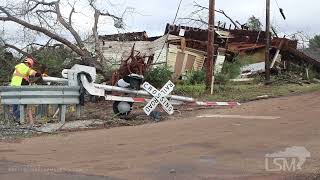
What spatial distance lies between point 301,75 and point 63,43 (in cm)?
1772

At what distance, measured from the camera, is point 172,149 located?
29.0ft

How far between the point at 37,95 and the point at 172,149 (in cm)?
443

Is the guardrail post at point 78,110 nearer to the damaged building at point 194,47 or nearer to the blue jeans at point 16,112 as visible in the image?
the blue jeans at point 16,112

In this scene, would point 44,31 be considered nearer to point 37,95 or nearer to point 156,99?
point 156,99

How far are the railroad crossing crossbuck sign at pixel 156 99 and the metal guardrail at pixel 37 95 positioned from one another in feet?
6.45

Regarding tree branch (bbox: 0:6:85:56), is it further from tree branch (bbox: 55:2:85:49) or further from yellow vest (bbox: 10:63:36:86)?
yellow vest (bbox: 10:63:36:86)

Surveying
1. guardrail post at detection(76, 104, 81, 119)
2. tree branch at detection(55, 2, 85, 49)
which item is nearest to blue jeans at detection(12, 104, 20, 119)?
guardrail post at detection(76, 104, 81, 119)

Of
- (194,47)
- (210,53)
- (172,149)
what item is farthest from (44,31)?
(172,149)

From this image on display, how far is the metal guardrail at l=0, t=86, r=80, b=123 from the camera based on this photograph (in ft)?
39.6

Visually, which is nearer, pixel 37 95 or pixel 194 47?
pixel 37 95

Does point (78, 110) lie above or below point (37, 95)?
below

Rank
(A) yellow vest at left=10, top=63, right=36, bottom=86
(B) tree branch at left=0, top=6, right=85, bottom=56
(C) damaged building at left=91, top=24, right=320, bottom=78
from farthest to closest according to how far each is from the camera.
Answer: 1. (C) damaged building at left=91, top=24, right=320, bottom=78
2. (B) tree branch at left=0, top=6, right=85, bottom=56
3. (A) yellow vest at left=10, top=63, right=36, bottom=86

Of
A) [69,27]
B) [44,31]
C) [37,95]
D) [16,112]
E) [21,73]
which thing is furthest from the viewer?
[69,27]

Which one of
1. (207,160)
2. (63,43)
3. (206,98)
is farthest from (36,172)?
(63,43)
